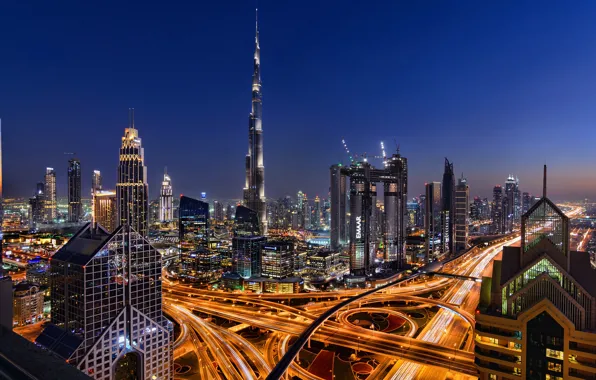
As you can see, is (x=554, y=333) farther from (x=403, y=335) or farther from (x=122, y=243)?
(x=122, y=243)

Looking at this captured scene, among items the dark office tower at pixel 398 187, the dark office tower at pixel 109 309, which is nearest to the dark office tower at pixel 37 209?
the dark office tower at pixel 398 187

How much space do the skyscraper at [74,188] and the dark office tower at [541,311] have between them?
87276 millimetres

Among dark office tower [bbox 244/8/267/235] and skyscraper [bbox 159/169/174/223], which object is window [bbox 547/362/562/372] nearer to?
dark office tower [bbox 244/8/267/235]

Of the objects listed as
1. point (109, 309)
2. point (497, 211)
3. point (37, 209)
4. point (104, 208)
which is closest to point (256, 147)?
point (104, 208)

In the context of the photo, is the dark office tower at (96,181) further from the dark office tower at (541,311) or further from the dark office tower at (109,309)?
the dark office tower at (541,311)

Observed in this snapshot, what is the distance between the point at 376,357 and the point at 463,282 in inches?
799

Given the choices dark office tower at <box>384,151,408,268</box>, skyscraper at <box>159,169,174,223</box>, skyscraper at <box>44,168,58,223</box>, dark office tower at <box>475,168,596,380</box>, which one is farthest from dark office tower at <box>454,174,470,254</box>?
skyscraper at <box>44,168,58,223</box>

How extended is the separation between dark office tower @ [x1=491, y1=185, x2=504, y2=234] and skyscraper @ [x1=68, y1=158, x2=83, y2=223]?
95.0 meters

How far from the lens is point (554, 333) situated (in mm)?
12625

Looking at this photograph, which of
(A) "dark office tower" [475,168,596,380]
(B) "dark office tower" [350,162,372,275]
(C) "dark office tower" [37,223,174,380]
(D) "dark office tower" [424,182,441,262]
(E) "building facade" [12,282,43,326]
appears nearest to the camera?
(A) "dark office tower" [475,168,596,380]

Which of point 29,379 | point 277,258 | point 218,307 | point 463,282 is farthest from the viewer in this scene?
point 277,258

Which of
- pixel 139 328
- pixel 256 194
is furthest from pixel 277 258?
pixel 256 194

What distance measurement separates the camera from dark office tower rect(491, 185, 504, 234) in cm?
8069

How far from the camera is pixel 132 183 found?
57.9 meters
